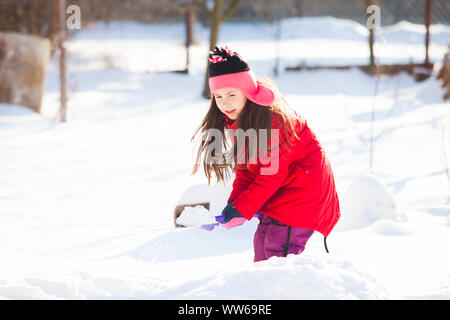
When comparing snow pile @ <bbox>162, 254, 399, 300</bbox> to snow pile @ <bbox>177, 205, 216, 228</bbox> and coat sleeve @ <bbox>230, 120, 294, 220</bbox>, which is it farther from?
snow pile @ <bbox>177, 205, 216, 228</bbox>

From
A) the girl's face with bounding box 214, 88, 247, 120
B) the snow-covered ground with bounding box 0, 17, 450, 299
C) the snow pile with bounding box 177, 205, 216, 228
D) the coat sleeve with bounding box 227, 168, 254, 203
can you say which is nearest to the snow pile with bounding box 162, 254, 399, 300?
the snow-covered ground with bounding box 0, 17, 450, 299

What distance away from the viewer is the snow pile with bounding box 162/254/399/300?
1963 millimetres

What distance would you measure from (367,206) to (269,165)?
1.92 meters

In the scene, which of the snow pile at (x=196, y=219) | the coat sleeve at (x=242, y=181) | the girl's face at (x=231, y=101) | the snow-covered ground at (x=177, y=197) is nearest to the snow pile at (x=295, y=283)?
the snow-covered ground at (x=177, y=197)

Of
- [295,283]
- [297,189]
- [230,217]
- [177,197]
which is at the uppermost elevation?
[297,189]

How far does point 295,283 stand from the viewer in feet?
6.52

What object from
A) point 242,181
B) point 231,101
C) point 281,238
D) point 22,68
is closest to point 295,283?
point 281,238

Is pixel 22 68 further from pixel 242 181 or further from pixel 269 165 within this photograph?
pixel 269 165

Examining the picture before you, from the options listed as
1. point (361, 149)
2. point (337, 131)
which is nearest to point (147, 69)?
point (337, 131)

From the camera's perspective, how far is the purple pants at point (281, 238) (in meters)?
2.44

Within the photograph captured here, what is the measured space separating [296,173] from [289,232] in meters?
0.27

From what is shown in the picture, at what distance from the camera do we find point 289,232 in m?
2.43

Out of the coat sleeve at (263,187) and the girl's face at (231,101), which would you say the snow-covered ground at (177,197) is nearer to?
the coat sleeve at (263,187)
